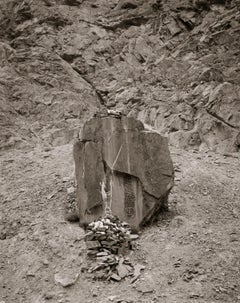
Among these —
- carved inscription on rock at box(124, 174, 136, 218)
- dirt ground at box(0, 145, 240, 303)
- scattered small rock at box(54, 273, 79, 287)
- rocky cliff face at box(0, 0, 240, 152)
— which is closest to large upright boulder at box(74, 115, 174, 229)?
carved inscription on rock at box(124, 174, 136, 218)

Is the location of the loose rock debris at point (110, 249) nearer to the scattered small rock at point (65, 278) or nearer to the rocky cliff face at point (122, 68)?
the scattered small rock at point (65, 278)

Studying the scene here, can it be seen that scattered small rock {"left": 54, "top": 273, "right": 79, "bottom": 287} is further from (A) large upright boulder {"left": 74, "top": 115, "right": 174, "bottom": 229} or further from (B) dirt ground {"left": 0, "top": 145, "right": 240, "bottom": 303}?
(A) large upright boulder {"left": 74, "top": 115, "right": 174, "bottom": 229}

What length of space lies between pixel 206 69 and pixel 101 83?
622 cm

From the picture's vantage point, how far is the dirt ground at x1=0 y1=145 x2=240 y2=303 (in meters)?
10.2

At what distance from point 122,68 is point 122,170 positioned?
526 inches

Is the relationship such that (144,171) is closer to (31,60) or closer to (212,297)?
(212,297)

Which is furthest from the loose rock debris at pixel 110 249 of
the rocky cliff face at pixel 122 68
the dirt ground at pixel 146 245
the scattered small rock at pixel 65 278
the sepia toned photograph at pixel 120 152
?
the rocky cliff face at pixel 122 68

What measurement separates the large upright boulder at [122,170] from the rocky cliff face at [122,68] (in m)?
7.15

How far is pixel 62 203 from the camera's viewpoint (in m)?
14.3

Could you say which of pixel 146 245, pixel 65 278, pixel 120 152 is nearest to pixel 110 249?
pixel 146 245

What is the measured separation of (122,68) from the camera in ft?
82.9

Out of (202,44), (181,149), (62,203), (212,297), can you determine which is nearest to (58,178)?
(62,203)

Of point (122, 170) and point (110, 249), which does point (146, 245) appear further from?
point (122, 170)

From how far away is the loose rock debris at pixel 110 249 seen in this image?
10855 millimetres
